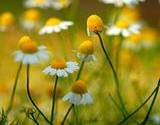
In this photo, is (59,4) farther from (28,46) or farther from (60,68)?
(60,68)

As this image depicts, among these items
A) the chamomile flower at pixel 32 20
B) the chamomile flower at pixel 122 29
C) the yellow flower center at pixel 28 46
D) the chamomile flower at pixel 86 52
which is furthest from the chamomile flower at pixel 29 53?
the chamomile flower at pixel 32 20

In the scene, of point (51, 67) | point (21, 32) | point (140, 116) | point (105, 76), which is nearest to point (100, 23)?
point (51, 67)

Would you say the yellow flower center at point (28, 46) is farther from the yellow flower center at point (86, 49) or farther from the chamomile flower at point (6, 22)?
the chamomile flower at point (6, 22)

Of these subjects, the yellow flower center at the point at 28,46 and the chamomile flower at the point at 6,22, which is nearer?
the yellow flower center at the point at 28,46

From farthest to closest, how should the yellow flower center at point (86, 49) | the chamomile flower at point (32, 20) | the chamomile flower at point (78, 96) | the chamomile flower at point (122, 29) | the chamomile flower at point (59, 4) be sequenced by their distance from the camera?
the chamomile flower at point (32, 20) < the chamomile flower at point (59, 4) < the chamomile flower at point (122, 29) < the yellow flower center at point (86, 49) < the chamomile flower at point (78, 96)

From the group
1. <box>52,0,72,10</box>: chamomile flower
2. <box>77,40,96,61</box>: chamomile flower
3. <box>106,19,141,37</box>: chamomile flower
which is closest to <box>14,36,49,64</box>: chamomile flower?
<box>77,40,96,61</box>: chamomile flower

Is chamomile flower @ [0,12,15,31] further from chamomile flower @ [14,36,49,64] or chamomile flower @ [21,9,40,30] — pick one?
chamomile flower @ [14,36,49,64]
